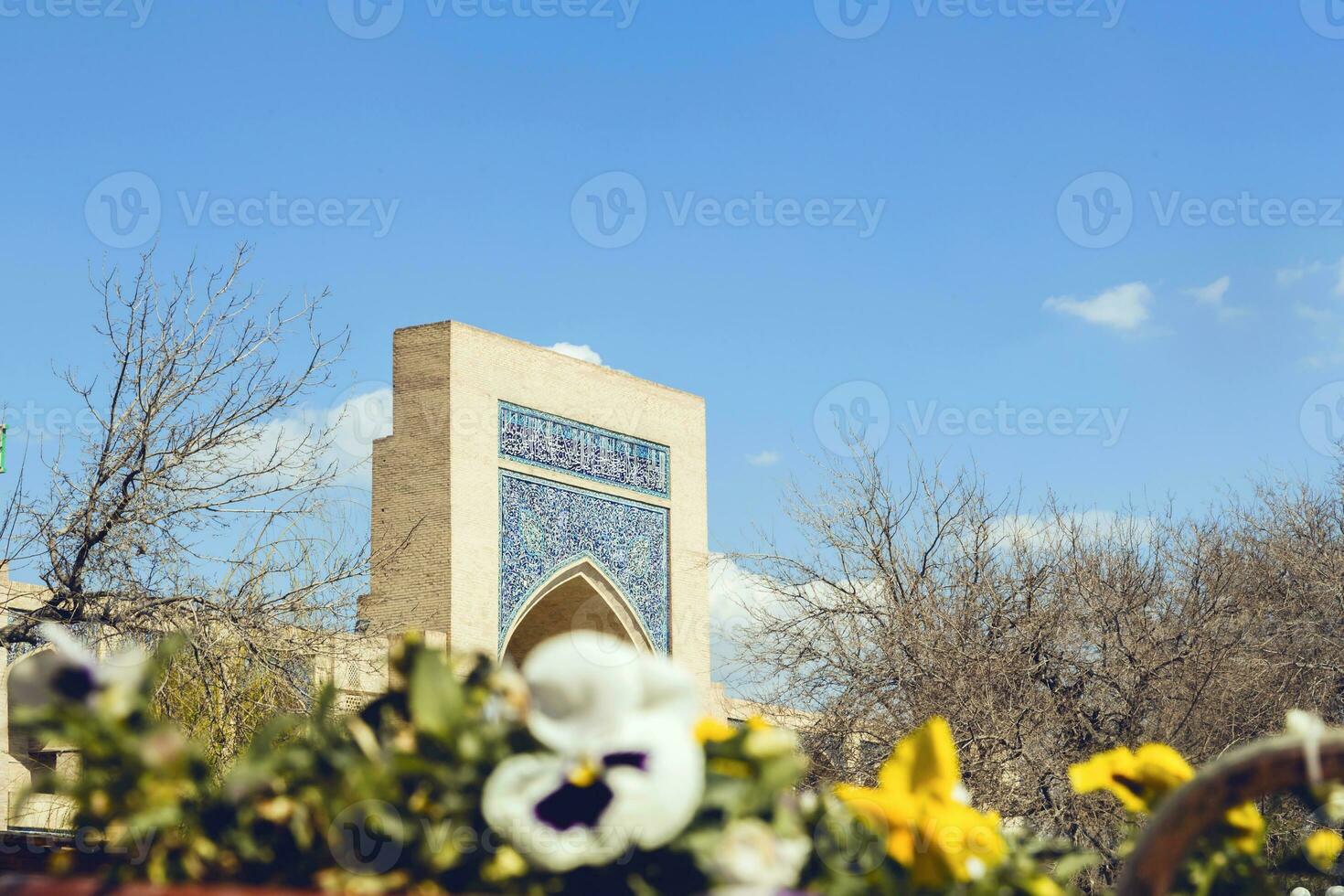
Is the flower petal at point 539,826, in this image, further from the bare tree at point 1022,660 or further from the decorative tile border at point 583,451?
the decorative tile border at point 583,451

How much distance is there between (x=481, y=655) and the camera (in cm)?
117

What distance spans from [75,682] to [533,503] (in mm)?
18951

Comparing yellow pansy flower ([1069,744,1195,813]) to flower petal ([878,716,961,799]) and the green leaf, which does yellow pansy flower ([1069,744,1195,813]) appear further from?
the green leaf

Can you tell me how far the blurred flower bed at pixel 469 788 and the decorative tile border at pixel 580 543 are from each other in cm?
1794

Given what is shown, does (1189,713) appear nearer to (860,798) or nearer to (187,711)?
(187,711)

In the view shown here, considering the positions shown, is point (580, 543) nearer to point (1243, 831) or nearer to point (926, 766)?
point (1243, 831)

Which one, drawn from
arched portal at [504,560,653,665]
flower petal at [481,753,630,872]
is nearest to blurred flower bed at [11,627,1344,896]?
flower petal at [481,753,630,872]

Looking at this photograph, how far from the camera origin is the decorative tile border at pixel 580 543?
19422 mm

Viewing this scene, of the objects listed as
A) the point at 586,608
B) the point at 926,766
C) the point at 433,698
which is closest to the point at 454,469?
the point at 586,608

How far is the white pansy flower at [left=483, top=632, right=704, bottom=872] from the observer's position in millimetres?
1020

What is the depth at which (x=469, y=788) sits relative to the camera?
1.06 metres

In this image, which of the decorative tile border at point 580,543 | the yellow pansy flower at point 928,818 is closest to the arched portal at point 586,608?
the decorative tile border at point 580,543

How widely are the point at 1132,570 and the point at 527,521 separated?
28.9 feet

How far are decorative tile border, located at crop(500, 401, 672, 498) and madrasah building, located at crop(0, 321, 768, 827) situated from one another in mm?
20
